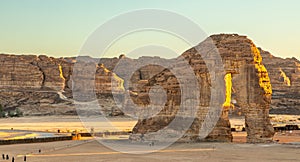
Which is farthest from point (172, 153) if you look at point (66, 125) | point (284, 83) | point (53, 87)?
point (284, 83)

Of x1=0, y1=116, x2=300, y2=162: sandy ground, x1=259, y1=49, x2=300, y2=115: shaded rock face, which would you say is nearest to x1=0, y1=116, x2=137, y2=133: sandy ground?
x1=0, y1=116, x2=300, y2=162: sandy ground

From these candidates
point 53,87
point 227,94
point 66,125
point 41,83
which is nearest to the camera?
point 227,94

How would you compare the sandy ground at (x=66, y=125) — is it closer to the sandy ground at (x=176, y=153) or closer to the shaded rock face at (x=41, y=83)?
the shaded rock face at (x=41, y=83)

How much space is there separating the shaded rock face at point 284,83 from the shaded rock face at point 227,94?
68.3 m

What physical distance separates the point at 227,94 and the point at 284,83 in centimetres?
9295

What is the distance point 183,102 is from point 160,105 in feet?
5.97

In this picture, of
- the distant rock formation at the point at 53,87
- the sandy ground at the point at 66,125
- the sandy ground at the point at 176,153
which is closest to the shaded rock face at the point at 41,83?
the distant rock formation at the point at 53,87

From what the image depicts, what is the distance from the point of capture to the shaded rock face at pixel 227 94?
32.5 metres

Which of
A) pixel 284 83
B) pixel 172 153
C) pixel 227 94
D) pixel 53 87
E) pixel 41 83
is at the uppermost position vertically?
pixel 284 83

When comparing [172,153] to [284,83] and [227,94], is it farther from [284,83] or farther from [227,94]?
[284,83]

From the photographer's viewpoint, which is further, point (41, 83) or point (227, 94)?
point (41, 83)

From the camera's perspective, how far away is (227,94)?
1312 inches

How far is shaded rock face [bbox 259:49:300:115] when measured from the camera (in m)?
101

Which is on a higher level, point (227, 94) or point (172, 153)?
point (227, 94)
